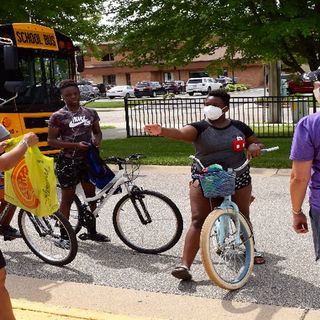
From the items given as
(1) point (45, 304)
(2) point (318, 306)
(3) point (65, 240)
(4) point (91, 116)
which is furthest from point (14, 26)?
(2) point (318, 306)

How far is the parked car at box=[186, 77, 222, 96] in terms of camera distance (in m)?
52.9

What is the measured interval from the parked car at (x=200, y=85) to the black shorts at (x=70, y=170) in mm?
47299

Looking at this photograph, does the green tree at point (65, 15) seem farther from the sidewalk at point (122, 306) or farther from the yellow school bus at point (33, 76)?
the sidewalk at point (122, 306)

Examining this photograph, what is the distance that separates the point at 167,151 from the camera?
12.8 metres

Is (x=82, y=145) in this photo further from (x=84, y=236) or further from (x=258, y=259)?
(x=258, y=259)

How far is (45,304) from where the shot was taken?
431cm

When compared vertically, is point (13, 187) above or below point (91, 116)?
below

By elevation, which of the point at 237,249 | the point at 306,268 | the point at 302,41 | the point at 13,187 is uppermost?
the point at 302,41

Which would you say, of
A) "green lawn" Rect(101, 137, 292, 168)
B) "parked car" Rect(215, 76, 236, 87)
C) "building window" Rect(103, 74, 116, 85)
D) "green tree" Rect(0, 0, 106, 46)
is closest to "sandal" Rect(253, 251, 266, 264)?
"green lawn" Rect(101, 137, 292, 168)

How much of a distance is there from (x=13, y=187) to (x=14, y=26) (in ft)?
24.1

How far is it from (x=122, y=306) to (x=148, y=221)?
1404 millimetres

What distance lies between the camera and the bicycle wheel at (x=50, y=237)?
17.2 feet

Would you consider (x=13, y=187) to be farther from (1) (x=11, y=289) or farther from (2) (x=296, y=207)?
(2) (x=296, y=207)

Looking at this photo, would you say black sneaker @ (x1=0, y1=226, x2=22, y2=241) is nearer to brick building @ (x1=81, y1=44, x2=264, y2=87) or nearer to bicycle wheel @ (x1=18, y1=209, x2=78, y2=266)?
bicycle wheel @ (x1=18, y1=209, x2=78, y2=266)
